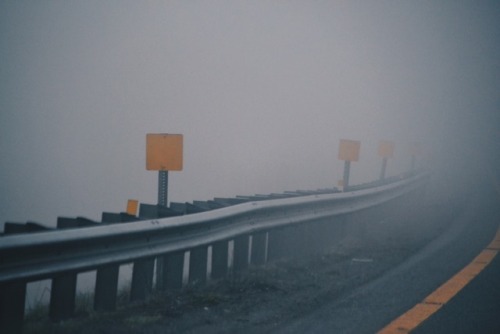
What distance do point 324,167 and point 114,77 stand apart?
6671 centimetres

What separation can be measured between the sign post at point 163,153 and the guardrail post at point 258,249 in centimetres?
117

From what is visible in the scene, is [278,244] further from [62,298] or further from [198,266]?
[62,298]

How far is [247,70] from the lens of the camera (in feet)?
364

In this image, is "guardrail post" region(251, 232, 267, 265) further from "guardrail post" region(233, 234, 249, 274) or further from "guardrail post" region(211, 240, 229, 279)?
"guardrail post" region(211, 240, 229, 279)

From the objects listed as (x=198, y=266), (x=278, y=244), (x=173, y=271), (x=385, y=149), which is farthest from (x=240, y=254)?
(x=385, y=149)

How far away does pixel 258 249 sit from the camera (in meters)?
7.10

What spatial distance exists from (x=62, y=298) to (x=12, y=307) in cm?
48

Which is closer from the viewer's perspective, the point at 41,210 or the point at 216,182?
the point at 41,210

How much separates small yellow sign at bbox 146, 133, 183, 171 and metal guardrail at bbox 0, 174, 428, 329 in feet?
3.54

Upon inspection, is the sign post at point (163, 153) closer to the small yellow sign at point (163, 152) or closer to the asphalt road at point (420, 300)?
the small yellow sign at point (163, 152)

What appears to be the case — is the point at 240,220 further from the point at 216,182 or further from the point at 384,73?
the point at 384,73

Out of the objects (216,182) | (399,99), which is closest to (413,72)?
(399,99)

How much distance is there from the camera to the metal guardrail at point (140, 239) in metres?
3.98

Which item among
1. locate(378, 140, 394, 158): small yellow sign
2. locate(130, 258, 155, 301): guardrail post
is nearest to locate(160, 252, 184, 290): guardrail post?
locate(130, 258, 155, 301): guardrail post
